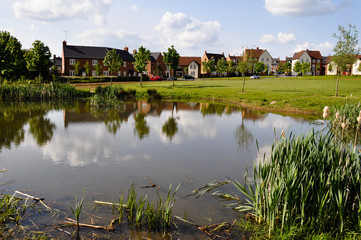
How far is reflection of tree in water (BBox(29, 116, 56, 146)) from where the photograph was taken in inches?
636

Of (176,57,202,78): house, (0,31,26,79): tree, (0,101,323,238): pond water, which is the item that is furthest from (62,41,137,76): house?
(0,101,323,238): pond water

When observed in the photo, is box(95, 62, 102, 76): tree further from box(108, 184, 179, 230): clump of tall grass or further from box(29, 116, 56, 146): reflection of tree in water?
box(108, 184, 179, 230): clump of tall grass

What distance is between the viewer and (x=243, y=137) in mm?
17688

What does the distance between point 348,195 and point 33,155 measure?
39.3 feet

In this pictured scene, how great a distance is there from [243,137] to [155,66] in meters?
91.7

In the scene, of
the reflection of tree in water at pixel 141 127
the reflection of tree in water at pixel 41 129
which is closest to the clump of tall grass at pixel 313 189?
the reflection of tree in water at pixel 141 127

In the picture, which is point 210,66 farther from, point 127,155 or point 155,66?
point 127,155

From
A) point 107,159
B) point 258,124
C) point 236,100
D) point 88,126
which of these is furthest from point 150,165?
point 236,100

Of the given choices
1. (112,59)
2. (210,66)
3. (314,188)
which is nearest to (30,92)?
(112,59)

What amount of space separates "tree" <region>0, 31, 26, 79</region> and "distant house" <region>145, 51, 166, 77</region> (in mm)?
49982

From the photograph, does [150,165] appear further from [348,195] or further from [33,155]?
[348,195]

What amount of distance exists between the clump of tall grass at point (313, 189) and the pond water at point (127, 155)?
103 centimetres

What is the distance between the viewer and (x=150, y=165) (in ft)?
39.3

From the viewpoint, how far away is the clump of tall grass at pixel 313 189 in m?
6.22
